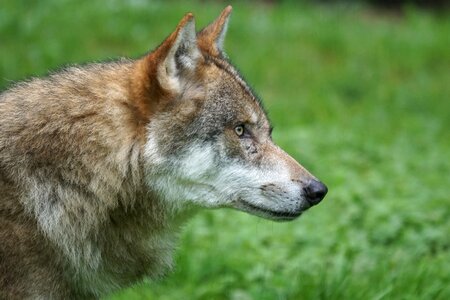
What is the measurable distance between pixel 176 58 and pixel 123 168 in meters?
0.54

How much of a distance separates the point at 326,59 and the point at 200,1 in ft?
7.84

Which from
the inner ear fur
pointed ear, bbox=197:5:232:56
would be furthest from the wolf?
pointed ear, bbox=197:5:232:56

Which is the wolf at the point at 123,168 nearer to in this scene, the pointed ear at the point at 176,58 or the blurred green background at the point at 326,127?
the pointed ear at the point at 176,58

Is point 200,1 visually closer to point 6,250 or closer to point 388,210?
point 388,210

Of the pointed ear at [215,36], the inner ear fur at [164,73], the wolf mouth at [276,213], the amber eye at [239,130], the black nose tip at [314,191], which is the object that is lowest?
the wolf mouth at [276,213]

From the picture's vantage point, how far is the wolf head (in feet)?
11.8

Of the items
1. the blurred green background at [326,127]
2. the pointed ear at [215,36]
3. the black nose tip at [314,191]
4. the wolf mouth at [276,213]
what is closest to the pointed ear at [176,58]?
the pointed ear at [215,36]

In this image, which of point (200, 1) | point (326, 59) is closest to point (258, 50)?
point (326, 59)

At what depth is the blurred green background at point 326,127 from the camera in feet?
16.2

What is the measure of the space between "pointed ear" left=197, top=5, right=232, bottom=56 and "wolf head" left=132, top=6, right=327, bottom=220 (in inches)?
3.9

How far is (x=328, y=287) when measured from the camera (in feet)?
14.9

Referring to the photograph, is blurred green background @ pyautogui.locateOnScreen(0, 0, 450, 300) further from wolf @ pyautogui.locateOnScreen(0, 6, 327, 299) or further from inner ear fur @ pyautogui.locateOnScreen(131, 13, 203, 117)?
inner ear fur @ pyautogui.locateOnScreen(131, 13, 203, 117)

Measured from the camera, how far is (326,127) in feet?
27.8

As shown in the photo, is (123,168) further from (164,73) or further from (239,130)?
(239,130)
